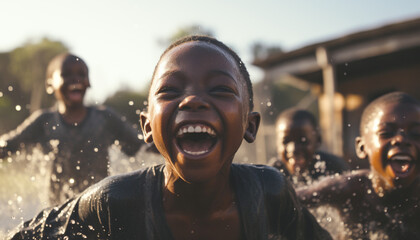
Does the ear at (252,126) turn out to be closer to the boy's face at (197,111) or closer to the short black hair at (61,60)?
the boy's face at (197,111)

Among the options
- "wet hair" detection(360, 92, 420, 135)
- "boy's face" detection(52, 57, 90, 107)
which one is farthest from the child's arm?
"wet hair" detection(360, 92, 420, 135)

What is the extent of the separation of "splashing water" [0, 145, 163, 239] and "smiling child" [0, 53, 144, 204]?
0.11 metres

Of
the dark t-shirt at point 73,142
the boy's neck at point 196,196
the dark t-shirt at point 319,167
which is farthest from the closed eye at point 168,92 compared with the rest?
the dark t-shirt at point 319,167

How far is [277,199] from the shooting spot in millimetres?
2191

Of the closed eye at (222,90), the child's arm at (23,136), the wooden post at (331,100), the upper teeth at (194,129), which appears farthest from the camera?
the wooden post at (331,100)

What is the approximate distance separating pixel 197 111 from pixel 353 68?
12575 mm

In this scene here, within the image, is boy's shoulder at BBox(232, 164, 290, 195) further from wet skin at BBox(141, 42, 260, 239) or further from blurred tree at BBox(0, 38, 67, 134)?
blurred tree at BBox(0, 38, 67, 134)

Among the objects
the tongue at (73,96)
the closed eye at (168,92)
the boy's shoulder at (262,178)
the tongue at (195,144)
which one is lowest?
the boy's shoulder at (262,178)

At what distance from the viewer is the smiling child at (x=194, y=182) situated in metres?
1.77

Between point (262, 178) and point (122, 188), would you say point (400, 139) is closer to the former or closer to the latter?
point (262, 178)

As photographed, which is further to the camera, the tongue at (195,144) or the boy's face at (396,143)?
the boy's face at (396,143)

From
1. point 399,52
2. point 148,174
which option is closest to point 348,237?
point 148,174

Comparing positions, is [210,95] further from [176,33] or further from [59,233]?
[176,33]

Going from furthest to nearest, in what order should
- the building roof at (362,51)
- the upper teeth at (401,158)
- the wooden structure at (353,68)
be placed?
the wooden structure at (353,68)
the building roof at (362,51)
the upper teeth at (401,158)
